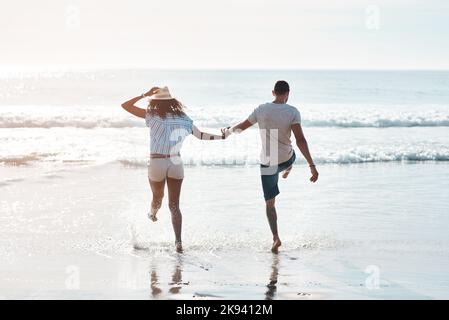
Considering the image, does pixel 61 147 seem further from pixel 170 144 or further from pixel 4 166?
pixel 170 144

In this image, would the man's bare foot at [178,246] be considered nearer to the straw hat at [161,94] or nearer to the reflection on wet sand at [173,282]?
the reflection on wet sand at [173,282]

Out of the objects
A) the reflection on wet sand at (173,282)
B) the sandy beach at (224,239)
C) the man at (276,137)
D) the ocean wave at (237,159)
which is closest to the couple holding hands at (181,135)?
the man at (276,137)

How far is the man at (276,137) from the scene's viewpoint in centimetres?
795

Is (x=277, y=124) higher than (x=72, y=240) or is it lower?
higher

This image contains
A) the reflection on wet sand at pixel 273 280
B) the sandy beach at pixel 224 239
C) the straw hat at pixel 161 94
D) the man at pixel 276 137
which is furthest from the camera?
the man at pixel 276 137

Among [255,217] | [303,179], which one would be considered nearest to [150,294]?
[255,217]

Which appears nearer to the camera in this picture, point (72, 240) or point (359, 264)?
point (359, 264)

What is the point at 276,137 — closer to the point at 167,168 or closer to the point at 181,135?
the point at 181,135

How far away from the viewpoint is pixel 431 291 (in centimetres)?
648

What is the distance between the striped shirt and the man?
2.38ft

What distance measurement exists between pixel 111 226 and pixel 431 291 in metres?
4.53

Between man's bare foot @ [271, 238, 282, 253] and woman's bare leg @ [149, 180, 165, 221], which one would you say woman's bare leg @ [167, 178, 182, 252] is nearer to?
woman's bare leg @ [149, 180, 165, 221]

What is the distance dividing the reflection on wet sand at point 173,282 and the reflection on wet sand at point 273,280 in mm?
781

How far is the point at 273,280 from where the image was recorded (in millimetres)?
6812
